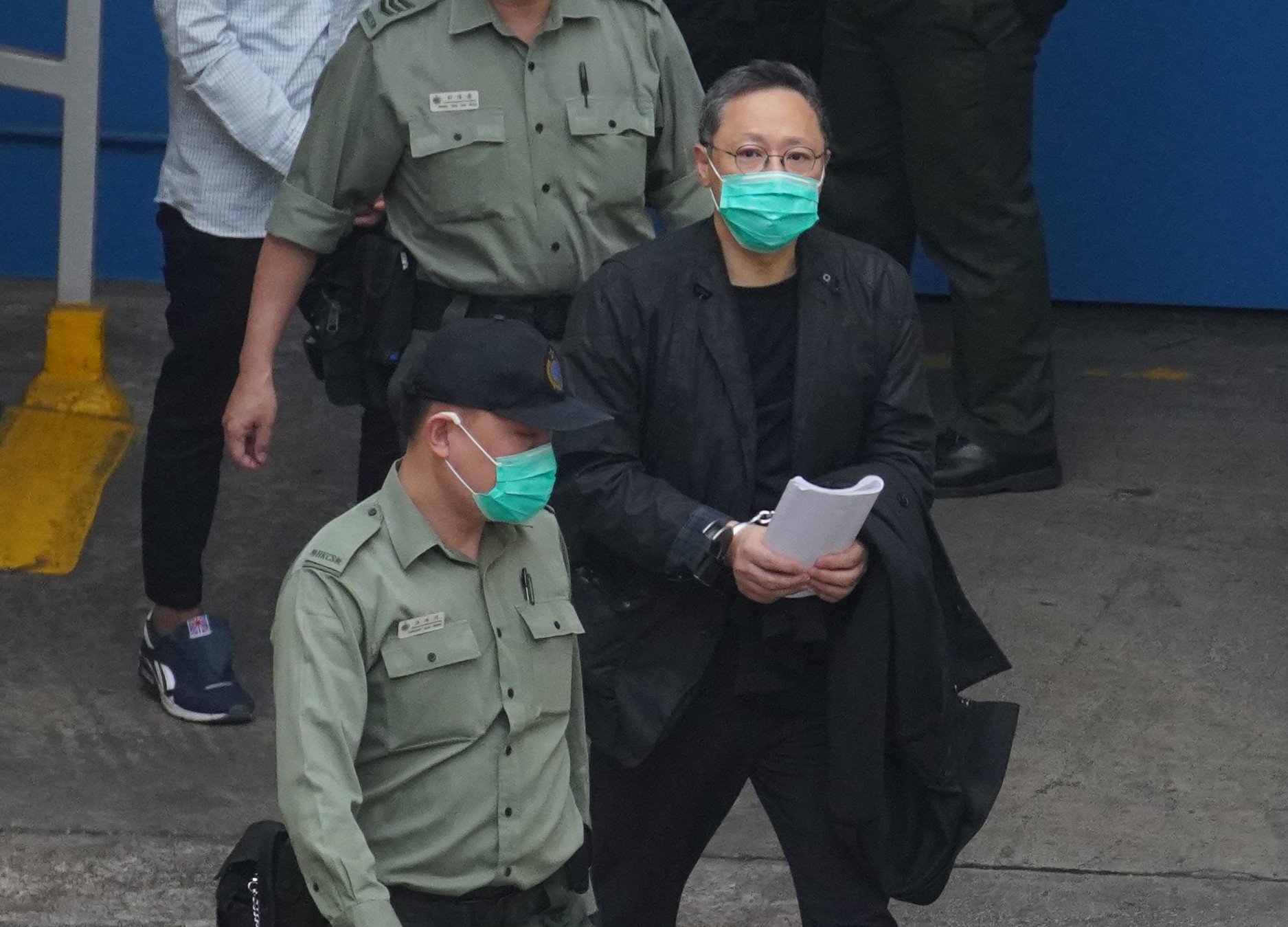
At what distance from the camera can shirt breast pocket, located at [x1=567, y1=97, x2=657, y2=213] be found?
13.7 feet

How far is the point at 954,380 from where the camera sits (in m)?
6.49

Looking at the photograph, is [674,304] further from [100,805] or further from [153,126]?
[153,126]

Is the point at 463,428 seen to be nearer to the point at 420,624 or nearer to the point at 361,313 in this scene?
the point at 420,624

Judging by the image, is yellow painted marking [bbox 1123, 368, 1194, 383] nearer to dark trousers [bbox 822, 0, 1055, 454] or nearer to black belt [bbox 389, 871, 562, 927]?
dark trousers [bbox 822, 0, 1055, 454]

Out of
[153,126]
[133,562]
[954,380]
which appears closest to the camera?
[133,562]

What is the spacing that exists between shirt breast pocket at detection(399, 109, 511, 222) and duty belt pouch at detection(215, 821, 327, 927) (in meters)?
1.47

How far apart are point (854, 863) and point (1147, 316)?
15.6ft

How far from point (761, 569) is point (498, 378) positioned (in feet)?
2.02

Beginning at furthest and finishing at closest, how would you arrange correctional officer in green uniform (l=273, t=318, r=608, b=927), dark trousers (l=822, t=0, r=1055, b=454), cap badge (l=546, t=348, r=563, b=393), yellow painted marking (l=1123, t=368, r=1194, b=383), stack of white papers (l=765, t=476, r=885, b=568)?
yellow painted marking (l=1123, t=368, r=1194, b=383), dark trousers (l=822, t=0, r=1055, b=454), stack of white papers (l=765, t=476, r=885, b=568), cap badge (l=546, t=348, r=563, b=393), correctional officer in green uniform (l=273, t=318, r=608, b=927)

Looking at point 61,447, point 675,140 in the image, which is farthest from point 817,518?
point 61,447

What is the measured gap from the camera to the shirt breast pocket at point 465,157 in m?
4.15

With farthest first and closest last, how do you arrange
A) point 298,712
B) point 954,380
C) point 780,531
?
point 954,380, point 780,531, point 298,712

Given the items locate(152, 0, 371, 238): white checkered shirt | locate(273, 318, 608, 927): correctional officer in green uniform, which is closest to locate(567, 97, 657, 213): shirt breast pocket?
locate(152, 0, 371, 238): white checkered shirt

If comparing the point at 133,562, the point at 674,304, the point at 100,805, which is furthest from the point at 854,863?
the point at 133,562
